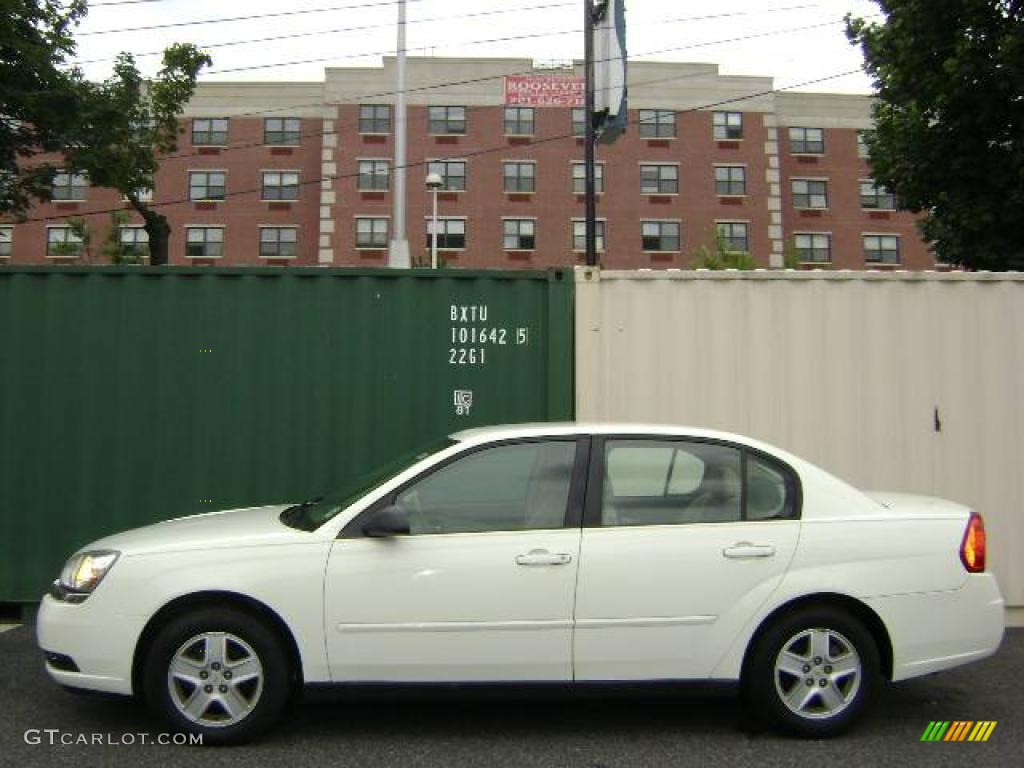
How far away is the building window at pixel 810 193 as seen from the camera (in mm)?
49312

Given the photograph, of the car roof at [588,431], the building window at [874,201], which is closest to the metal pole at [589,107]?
the car roof at [588,431]

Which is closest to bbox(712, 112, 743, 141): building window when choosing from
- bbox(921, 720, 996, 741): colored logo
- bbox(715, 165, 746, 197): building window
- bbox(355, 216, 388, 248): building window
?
bbox(715, 165, 746, 197): building window

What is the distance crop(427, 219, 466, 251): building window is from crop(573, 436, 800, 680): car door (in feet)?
140

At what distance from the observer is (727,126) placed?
48625mm

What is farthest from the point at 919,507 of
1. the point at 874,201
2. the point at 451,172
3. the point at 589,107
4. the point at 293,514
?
the point at 874,201

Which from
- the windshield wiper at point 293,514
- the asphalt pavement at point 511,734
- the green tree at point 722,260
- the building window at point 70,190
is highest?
the building window at point 70,190

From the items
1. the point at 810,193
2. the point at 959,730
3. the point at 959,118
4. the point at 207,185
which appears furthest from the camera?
the point at 810,193

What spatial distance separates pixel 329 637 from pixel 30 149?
46.9ft

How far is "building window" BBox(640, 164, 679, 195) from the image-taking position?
47562 mm

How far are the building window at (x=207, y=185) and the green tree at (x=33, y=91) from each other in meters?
33.6

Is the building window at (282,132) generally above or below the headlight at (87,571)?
above

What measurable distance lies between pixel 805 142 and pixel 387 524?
51.0 meters

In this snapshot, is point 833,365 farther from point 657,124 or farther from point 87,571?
point 657,124

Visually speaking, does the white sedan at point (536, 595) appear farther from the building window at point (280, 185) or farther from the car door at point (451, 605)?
the building window at point (280, 185)
